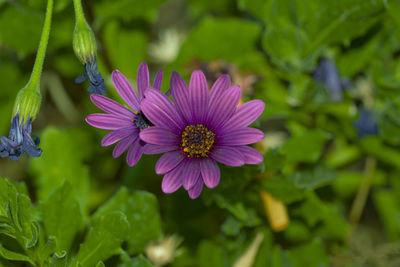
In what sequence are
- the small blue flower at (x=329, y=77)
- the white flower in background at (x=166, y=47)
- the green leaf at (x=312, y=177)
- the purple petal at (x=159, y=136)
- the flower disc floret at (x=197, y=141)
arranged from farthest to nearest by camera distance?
the white flower in background at (x=166, y=47)
the small blue flower at (x=329, y=77)
the green leaf at (x=312, y=177)
the flower disc floret at (x=197, y=141)
the purple petal at (x=159, y=136)

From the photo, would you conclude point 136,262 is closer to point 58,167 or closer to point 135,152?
point 135,152

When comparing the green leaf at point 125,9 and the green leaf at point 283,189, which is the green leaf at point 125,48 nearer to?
the green leaf at point 125,9

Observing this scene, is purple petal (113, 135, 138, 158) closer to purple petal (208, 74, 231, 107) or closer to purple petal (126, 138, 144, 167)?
purple petal (126, 138, 144, 167)

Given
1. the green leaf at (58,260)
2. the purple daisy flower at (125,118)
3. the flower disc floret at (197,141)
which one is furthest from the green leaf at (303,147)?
the green leaf at (58,260)

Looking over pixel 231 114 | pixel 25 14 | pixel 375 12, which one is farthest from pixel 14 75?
pixel 375 12

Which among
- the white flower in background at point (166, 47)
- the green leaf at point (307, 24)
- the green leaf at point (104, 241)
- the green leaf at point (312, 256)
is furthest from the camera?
the white flower in background at point (166, 47)

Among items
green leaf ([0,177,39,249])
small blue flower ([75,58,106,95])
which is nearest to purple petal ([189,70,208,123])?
small blue flower ([75,58,106,95])
